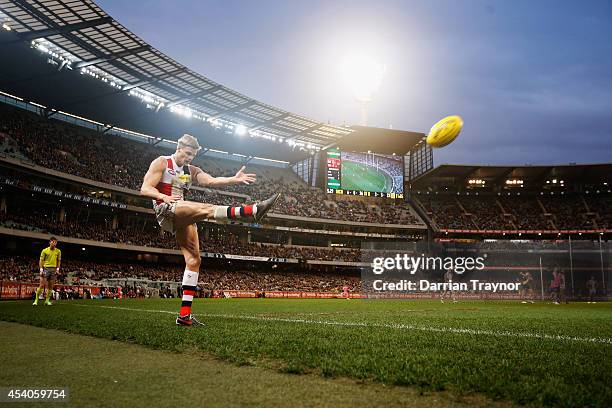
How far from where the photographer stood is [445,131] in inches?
571

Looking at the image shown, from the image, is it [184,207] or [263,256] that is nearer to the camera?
[184,207]

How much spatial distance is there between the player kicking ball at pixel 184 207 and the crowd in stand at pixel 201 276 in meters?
27.2

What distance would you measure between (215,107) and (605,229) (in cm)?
5092

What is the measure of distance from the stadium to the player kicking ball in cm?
7

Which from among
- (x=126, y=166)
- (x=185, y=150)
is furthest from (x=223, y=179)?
(x=126, y=166)

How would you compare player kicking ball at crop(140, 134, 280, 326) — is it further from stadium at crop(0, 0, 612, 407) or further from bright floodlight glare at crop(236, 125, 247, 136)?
bright floodlight glare at crop(236, 125, 247, 136)

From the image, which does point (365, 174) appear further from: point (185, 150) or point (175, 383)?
point (175, 383)

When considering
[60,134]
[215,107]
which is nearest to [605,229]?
[215,107]

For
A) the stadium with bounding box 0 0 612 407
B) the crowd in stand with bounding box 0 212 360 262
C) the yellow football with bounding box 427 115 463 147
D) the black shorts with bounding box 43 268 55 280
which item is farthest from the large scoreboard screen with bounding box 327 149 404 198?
the black shorts with bounding box 43 268 55 280

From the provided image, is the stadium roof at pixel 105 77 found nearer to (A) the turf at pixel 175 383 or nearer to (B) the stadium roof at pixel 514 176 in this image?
(B) the stadium roof at pixel 514 176

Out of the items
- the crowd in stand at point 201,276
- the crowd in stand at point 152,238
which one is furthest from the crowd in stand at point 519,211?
the crowd in stand at point 201,276

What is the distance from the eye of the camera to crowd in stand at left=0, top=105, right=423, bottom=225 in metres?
39.1

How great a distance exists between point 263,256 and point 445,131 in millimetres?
39426

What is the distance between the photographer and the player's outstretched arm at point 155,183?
6.45m
